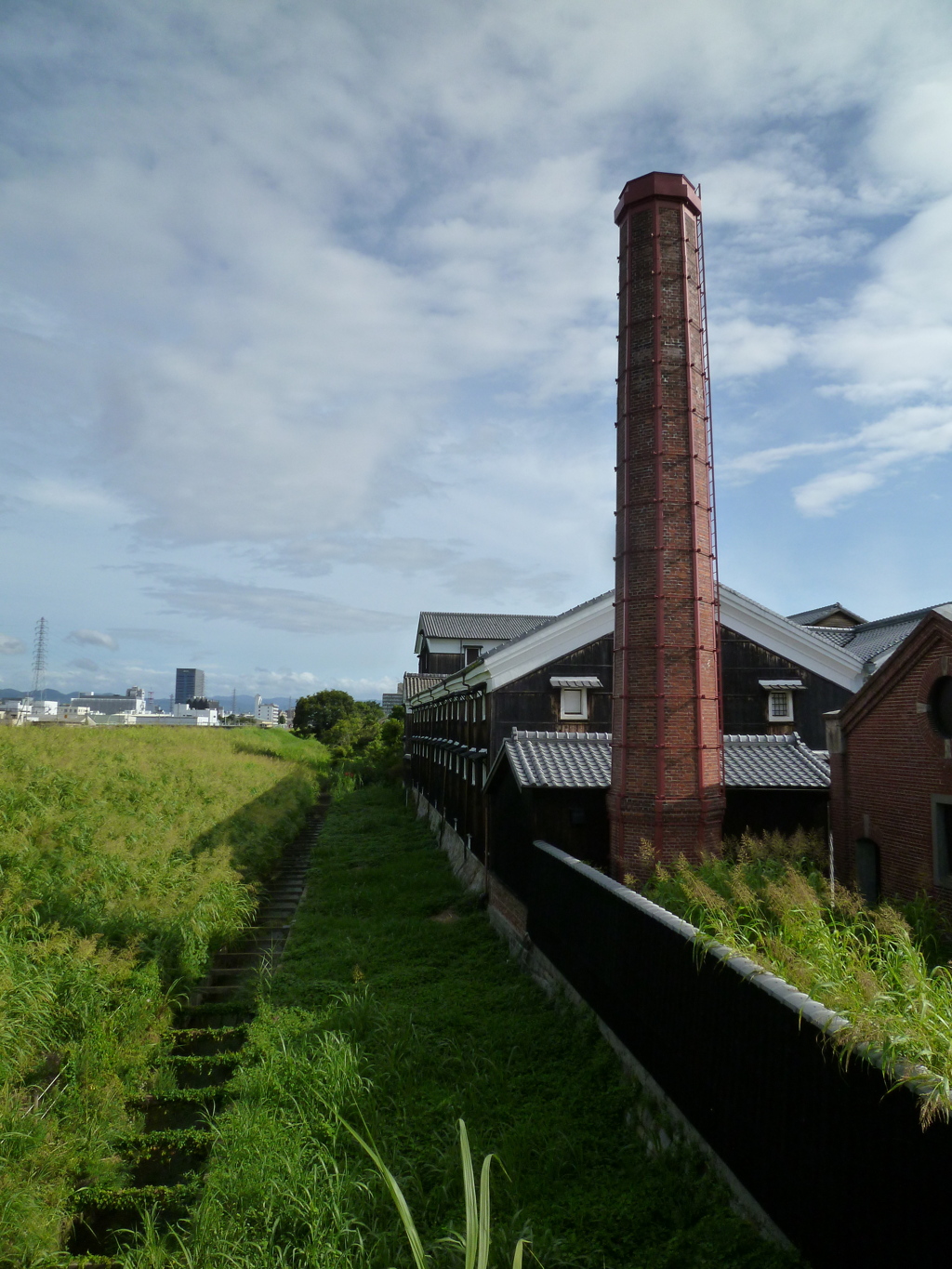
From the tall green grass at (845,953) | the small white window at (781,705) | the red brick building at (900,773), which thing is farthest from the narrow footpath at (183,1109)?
the small white window at (781,705)

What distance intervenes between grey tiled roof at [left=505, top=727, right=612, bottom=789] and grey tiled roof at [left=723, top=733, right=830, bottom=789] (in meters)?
2.28

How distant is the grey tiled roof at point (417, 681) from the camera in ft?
110

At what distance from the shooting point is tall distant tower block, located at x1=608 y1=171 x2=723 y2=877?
41.3 feet

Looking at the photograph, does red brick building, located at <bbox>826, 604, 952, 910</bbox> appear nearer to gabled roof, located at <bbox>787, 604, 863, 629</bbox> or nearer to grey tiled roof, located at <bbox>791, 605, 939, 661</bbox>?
grey tiled roof, located at <bbox>791, 605, 939, 661</bbox>

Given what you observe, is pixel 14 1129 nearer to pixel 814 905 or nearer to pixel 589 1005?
pixel 589 1005

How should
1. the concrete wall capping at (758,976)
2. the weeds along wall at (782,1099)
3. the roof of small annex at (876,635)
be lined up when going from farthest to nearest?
the roof of small annex at (876,635), the concrete wall capping at (758,976), the weeds along wall at (782,1099)

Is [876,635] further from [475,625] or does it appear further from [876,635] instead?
[475,625]

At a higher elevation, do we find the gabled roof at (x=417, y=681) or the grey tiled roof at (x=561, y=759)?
the gabled roof at (x=417, y=681)

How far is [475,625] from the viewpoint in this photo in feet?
126

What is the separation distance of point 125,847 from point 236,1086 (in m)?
8.34

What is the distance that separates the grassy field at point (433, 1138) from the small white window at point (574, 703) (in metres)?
5.37

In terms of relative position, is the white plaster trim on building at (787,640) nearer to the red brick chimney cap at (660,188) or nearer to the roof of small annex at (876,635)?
the roof of small annex at (876,635)

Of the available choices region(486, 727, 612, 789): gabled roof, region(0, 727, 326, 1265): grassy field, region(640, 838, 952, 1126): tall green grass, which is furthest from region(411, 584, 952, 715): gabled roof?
region(0, 727, 326, 1265): grassy field

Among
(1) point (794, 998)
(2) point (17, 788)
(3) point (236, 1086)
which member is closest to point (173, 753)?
(2) point (17, 788)
